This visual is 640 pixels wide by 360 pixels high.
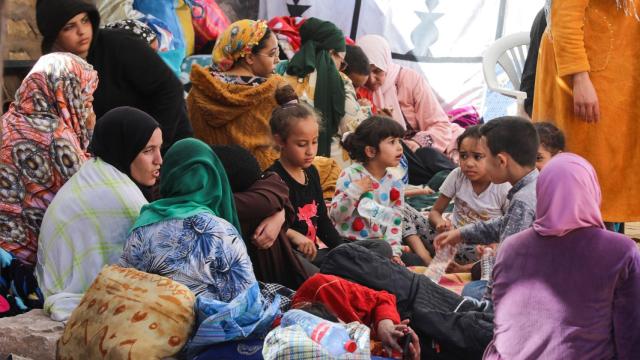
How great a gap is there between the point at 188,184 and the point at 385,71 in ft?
14.0

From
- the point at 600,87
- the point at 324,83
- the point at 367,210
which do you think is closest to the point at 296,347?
the point at 367,210

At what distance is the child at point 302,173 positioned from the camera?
4.07m

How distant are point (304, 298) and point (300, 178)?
3.79 feet

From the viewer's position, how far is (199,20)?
21.7 feet

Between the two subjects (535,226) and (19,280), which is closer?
(535,226)

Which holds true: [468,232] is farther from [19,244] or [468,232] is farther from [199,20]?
[199,20]

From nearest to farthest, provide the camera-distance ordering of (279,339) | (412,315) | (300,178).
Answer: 1. (279,339)
2. (412,315)
3. (300,178)

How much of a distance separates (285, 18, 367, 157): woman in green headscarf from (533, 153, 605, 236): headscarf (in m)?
3.37

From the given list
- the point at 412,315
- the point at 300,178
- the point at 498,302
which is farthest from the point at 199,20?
the point at 498,302

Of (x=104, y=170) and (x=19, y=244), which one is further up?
(x=104, y=170)

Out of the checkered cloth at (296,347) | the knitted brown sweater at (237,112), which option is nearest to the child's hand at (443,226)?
the knitted brown sweater at (237,112)

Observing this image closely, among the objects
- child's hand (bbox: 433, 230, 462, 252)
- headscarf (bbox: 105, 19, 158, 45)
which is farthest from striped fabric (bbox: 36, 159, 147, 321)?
headscarf (bbox: 105, 19, 158, 45)

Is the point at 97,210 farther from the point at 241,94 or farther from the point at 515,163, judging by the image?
the point at 241,94

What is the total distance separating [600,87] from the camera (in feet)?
13.1
